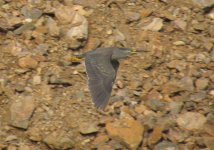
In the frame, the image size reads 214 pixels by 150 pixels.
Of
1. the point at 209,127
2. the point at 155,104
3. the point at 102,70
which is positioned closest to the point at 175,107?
the point at 155,104

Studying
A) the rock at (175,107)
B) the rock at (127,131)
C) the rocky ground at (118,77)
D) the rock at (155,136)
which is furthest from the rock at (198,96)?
the rock at (127,131)

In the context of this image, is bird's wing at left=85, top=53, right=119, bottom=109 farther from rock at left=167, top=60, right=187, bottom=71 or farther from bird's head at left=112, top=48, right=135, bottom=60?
rock at left=167, top=60, right=187, bottom=71

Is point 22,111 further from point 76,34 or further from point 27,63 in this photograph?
point 76,34

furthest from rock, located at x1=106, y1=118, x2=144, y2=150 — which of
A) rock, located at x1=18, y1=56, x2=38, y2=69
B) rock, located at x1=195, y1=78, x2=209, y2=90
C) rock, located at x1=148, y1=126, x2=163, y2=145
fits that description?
rock, located at x1=18, y1=56, x2=38, y2=69

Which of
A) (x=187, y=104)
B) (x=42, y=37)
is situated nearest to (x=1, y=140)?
(x=42, y=37)

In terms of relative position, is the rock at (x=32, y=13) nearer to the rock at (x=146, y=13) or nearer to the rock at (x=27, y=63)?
the rock at (x=27, y=63)
